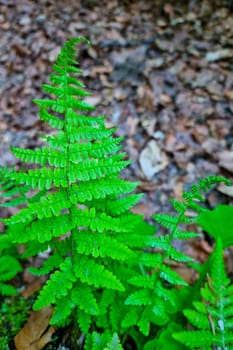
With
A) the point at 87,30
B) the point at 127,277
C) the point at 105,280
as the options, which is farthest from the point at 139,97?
the point at 105,280

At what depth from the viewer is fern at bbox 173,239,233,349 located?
1855 mm

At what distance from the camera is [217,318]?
1939 mm

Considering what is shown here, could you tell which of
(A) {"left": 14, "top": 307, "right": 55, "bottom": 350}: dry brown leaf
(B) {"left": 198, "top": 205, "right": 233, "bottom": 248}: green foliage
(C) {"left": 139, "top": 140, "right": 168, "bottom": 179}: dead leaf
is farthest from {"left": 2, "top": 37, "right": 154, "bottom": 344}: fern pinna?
(C) {"left": 139, "top": 140, "right": 168, "bottom": 179}: dead leaf

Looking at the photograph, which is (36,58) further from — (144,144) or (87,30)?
(144,144)

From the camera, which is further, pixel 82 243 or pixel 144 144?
pixel 144 144

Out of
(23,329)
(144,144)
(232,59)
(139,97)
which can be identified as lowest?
(23,329)

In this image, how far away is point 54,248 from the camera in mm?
2094

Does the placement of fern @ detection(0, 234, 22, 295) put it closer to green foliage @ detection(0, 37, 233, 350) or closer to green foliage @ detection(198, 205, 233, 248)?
green foliage @ detection(0, 37, 233, 350)

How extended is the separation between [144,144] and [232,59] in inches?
59.5

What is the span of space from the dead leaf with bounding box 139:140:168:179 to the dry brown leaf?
1636 millimetres

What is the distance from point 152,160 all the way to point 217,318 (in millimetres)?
1993

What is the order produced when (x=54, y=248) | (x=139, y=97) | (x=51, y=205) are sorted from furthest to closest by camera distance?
1. (x=139, y=97)
2. (x=54, y=248)
3. (x=51, y=205)

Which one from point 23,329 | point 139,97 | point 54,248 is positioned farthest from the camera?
point 139,97

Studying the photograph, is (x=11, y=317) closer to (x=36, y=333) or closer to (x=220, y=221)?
(x=36, y=333)
